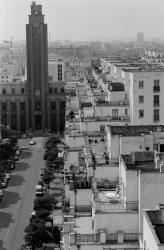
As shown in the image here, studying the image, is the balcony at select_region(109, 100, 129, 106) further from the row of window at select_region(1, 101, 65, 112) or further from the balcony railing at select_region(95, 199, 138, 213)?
the row of window at select_region(1, 101, 65, 112)

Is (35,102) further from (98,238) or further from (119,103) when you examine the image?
(98,238)

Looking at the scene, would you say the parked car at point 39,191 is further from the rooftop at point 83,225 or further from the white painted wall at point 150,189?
the white painted wall at point 150,189

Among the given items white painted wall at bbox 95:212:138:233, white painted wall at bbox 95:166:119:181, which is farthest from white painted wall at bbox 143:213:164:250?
white painted wall at bbox 95:166:119:181

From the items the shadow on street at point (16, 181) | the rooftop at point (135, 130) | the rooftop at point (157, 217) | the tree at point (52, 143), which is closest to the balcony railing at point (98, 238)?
the rooftop at point (157, 217)

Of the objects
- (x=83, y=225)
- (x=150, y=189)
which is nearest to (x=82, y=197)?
(x=83, y=225)

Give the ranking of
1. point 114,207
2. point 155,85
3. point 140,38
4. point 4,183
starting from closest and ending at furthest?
point 114,207, point 155,85, point 4,183, point 140,38
